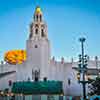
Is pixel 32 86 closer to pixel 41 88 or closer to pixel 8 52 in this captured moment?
pixel 41 88

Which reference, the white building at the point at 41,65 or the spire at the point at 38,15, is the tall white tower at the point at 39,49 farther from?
the spire at the point at 38,15

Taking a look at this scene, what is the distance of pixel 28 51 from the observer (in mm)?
64688

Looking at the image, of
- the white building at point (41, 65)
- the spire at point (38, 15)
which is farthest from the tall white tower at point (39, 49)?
the spire at point (38, 15)

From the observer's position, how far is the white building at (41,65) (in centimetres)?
6425

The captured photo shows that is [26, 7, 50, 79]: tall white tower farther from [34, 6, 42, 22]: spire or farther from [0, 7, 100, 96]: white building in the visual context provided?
[34, 6, 42, 22]: spire

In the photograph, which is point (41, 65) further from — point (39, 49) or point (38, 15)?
point (38, 15)

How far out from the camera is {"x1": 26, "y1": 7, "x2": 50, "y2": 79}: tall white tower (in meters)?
64.2

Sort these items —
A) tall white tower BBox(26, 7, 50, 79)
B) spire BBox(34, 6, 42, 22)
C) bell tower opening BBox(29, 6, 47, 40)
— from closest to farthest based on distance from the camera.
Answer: tall white tower BBox(26, 7, 50, 79) < bell tower opening BBox(29, 6, 47, 40) < spire BBox(34, 6, 42, 22)

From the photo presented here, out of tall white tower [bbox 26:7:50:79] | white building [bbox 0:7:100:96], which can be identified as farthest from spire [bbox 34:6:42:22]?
tall white tower [bbox 26:7:50:79]

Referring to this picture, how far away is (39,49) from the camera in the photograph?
6431 centimetres

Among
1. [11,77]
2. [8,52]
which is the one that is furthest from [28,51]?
[8,52]

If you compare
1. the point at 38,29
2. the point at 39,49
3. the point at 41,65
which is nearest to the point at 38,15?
the point at 38,29

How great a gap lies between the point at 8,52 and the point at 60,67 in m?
36.4

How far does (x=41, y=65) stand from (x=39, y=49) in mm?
3415
